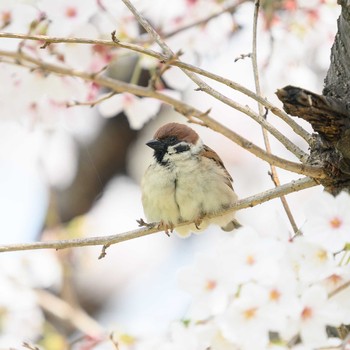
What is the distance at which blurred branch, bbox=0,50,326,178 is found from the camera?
128cm

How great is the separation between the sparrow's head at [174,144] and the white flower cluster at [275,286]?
1.40m

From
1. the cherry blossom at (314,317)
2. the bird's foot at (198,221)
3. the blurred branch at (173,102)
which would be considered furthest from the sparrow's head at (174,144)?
the cherry blossom at (314,317)

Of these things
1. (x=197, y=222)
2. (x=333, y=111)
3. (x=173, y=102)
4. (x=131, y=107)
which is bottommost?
(x=173, y=102)

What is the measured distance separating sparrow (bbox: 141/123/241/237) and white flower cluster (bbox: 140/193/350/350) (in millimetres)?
1155

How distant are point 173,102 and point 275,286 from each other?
1.18 feet

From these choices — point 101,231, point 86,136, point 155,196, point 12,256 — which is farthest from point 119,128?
point 155,196

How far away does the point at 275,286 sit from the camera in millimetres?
1355

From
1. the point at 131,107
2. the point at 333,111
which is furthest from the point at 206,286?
the point at 131,107

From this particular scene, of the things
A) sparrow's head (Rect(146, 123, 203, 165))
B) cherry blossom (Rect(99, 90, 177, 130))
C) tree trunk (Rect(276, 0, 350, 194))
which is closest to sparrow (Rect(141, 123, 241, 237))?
sparrow's head (Rect(146, 123, 203, 165))

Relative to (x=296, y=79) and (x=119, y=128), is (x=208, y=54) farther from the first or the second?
(x=119, y=128)

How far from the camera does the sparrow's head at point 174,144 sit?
2.84 meters

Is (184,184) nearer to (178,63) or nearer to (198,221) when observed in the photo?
(198,221)

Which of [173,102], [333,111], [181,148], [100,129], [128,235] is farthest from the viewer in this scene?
[100,129]

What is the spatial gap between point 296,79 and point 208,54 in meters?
0.42
